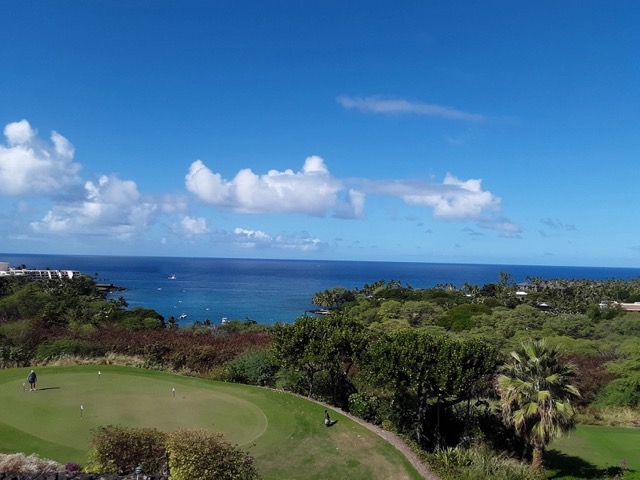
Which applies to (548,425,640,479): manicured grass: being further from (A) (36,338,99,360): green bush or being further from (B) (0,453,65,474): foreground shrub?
(A) (36,338,99,360): green bush

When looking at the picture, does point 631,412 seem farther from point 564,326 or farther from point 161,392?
point 564,326

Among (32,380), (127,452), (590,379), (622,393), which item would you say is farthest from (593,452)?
(32,380)

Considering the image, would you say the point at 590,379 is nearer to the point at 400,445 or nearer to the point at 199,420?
the point at 400,445

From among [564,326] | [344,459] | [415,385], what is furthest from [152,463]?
[564,326]

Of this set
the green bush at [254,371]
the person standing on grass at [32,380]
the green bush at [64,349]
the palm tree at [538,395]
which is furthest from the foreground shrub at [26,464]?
the green bush at [64,349]

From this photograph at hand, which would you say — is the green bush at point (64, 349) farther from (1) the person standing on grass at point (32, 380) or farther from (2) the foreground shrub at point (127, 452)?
(2) the foreground shrub at point (127, 452)

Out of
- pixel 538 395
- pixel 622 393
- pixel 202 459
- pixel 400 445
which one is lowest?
pixel 622 393
